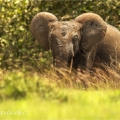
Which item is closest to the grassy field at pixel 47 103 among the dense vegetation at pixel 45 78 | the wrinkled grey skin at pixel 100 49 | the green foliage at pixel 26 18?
the dense vegetation at pixel 45 78

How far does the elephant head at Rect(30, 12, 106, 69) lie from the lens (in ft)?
48.5

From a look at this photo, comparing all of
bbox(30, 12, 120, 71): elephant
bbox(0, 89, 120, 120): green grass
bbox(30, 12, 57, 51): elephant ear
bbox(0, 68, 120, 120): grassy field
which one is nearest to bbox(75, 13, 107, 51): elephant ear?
bbox(30, 12, 120, 71): elephant

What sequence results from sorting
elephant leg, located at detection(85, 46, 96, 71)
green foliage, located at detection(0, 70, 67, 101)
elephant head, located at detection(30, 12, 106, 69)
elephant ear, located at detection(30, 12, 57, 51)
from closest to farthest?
green foliage, located at detection(0, 70, 67, 101) → elephant head, located at detection(30, 12, 106, 69) → elephant leg, located at detection(85, 46, 96, 71) → elephant ear, located at detection(30, 12, 57, 51)

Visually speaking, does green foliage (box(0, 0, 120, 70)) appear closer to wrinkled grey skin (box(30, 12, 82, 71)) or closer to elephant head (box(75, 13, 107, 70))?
wrinkled grey skin (box(30, 12, 82, 71))

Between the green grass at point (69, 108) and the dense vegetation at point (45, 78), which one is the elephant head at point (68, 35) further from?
the green grass at point (69, 108)

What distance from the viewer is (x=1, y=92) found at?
9695mm

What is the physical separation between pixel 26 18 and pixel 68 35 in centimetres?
539

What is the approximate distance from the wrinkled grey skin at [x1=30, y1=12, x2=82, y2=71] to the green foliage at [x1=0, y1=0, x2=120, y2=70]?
2961mm

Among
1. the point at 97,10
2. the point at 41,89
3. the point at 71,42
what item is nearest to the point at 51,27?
the point at 71,42

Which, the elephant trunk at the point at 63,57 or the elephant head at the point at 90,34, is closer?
the elephant trunk at the point at 63,57

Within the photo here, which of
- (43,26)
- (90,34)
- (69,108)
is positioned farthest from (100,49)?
(69,108)

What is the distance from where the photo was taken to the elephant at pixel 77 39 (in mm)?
14852

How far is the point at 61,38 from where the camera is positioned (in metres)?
14.8

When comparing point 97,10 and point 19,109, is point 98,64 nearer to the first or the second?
point 97,10
